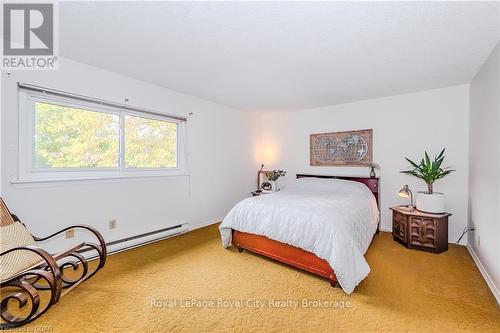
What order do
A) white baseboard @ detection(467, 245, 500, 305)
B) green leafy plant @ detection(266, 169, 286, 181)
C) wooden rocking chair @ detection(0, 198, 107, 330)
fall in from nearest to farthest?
wooden rocking chair @ detection(0, 198, 107, 330)
white baseboard @ detection(467, 245, 500, 305)
green leafy plant @ detection(266, 169, 286, 181)

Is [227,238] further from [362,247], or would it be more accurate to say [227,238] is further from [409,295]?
[409,295]

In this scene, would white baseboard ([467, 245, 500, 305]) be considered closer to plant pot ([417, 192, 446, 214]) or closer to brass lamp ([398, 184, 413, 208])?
plant pot ([417, 192, 446, 214])

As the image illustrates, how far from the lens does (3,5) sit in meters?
1.63

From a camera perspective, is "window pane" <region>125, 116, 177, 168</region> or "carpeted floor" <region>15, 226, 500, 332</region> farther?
"window pane" <region>125, 116, 177, 168</region>

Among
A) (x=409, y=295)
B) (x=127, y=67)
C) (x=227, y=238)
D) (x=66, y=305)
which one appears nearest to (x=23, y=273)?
(x=66, y=305)

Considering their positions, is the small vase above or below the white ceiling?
below

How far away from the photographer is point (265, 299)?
74.5 inches

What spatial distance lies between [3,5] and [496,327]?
14.0ft

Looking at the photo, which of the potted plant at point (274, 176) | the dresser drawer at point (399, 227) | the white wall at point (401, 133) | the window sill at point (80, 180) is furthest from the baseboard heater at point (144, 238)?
the dresser drawer at point (399, 227)

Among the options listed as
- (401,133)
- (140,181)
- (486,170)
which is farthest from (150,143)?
(486,170)

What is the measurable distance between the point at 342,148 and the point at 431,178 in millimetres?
1428

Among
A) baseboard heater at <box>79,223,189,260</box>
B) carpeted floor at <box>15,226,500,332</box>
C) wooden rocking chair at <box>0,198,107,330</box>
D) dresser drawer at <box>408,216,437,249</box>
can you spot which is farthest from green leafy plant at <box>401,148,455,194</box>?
wooden rocking chair at <box>0,198,107,330</box>

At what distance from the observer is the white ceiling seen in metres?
1.60

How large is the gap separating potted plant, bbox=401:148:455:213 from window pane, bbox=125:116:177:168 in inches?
144
